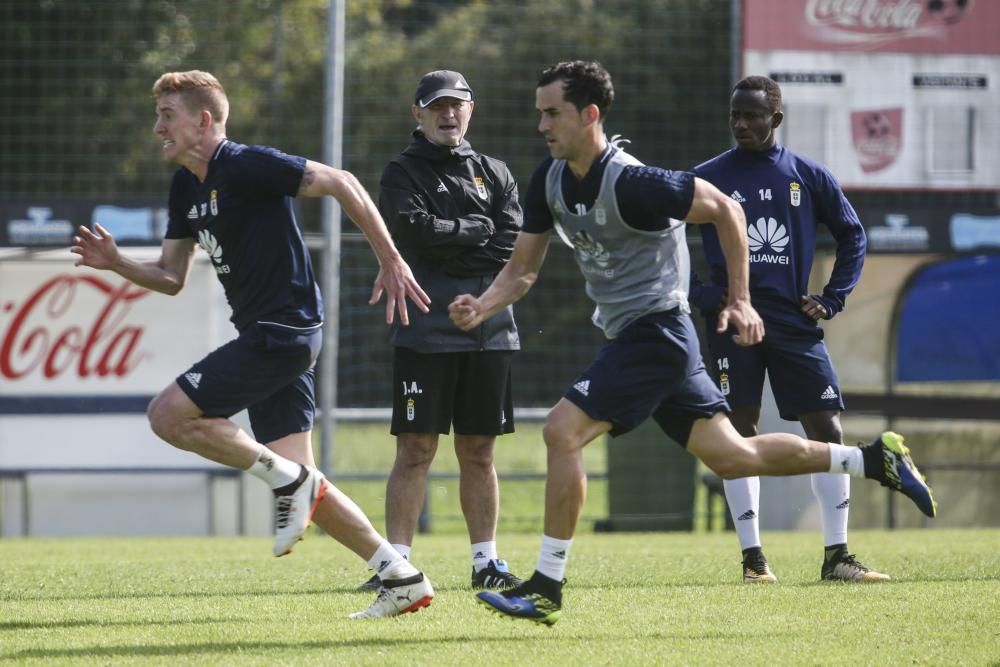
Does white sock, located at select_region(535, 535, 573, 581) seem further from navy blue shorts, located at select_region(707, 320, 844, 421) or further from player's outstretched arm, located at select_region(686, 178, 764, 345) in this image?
Result: navy blue shorts, located at select_region(707, 320, 844, 421)

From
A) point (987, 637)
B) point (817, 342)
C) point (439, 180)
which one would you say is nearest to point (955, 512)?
point (817, 342)

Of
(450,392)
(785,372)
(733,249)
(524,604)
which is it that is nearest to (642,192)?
(733,249)

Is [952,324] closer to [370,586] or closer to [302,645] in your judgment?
[370,586]

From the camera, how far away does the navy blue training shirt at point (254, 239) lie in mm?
6105

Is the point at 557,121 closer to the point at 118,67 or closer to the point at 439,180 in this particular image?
the point at 439,180

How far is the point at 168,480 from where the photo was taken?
13.1 meters

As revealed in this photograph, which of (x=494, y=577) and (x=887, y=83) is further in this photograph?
(x=887, y=83)

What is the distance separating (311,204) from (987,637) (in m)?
18.6

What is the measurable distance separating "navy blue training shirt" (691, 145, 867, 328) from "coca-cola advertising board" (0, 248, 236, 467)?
663 centimetres

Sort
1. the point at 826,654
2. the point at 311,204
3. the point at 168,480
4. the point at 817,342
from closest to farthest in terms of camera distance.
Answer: the point at 826,654 → the point at 817,342 → the point at 168,480 → the point at 311,204

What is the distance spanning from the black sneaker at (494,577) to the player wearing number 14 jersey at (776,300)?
3.78ft

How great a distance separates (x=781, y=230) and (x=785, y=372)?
695 mm

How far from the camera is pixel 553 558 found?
18.7 feet

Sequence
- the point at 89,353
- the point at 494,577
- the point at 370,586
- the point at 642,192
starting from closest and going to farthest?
the point at 642,192 → the point at 370,586 → the point at 494,577 → the point at 89,353
